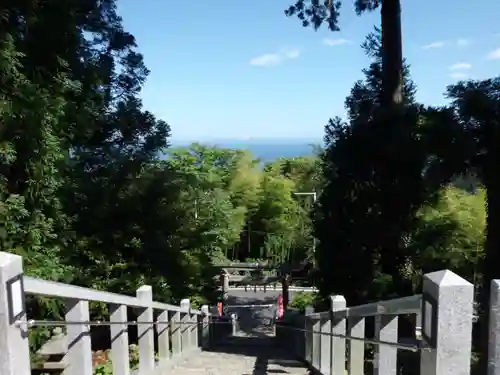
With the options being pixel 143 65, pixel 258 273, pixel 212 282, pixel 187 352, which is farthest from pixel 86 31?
pixel 258 273

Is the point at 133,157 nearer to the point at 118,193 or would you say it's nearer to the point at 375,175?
the point at 118,193

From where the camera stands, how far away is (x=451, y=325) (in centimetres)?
154

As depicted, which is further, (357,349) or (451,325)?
(357,349)

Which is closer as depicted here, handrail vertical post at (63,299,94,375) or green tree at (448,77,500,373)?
handrail vertical post at (63,299,94,375)

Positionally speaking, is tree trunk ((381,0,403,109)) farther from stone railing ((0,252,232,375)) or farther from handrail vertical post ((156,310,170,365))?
stone railing ((0,252,232,375))

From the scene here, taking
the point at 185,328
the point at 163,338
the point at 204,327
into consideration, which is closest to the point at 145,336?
the point at 163,338

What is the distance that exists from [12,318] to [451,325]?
4.56 ft

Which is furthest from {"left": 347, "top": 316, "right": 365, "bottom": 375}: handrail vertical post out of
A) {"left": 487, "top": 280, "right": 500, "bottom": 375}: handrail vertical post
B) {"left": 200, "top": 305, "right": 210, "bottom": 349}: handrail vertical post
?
{"left": 200, "top": 305, "right": 210, "bottom": 349}: handrail vertical post

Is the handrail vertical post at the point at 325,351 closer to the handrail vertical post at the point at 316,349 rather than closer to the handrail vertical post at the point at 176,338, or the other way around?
the handrail vertical post at the point at 316,349

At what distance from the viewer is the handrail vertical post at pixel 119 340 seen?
3.28 m

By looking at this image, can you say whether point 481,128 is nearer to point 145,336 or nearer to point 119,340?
point 145,336

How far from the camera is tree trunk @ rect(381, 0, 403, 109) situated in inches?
354

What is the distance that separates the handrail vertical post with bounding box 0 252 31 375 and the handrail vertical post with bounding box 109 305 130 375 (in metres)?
1.62

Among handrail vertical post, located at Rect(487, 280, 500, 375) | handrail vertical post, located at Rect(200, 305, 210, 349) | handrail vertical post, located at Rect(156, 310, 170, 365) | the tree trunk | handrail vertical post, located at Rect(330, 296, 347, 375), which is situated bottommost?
handrail vertical post, located at Rect(200, 305, 210, 349)
